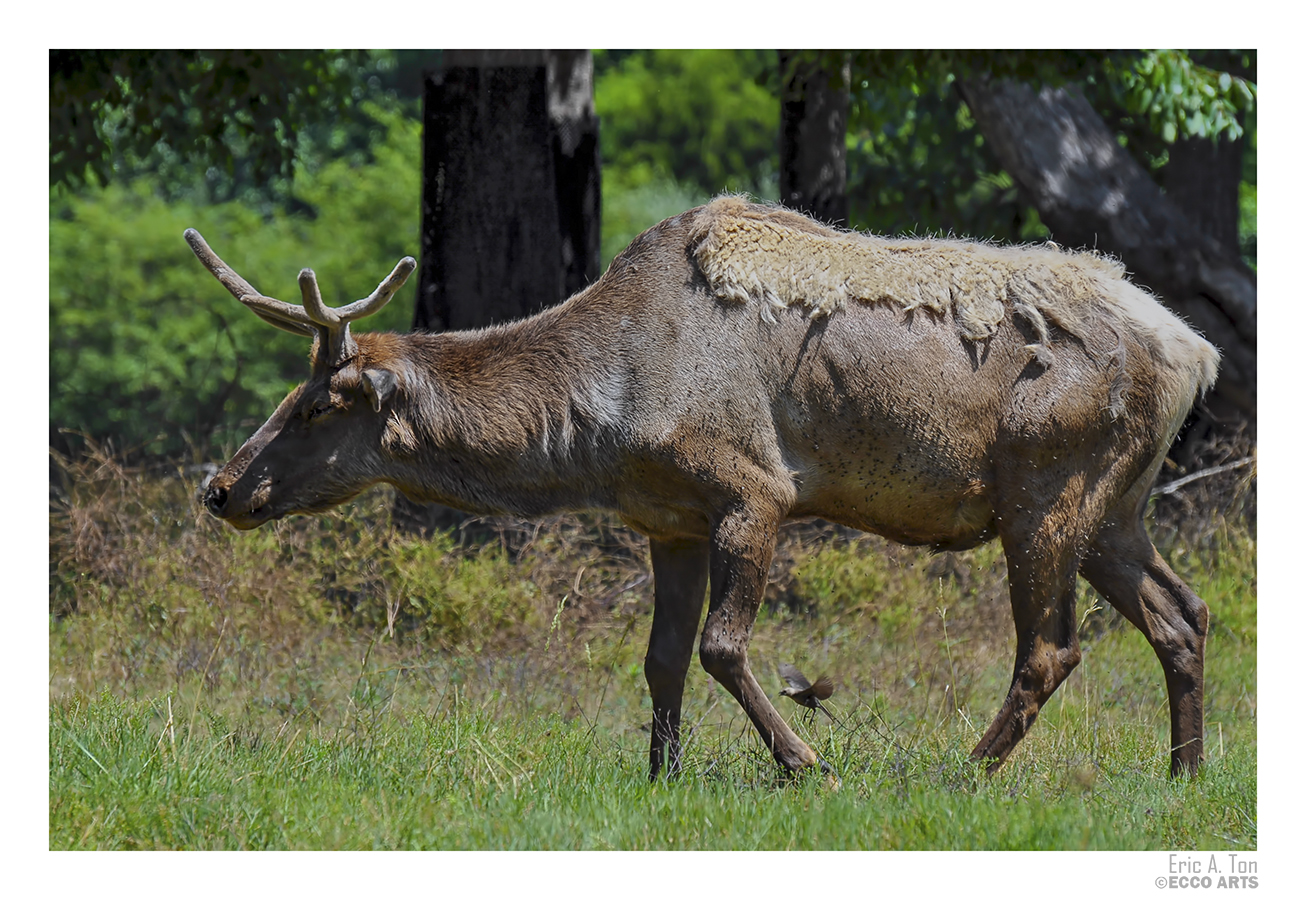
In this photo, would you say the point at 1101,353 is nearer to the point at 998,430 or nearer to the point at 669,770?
the point at 998,430

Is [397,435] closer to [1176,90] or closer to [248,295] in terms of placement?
[248,295]

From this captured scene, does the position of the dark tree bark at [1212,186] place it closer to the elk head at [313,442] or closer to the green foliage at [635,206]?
the elk head at [313,442]

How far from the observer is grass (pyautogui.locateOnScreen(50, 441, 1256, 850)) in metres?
5.35

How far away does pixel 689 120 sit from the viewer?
1312 inches

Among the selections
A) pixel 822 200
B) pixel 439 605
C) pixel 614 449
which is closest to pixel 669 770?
pixel 614 449

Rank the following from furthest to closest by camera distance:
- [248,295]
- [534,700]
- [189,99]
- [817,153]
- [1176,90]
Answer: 1. [817,153]
2. [189,99]
3. [1176,90]
4. [534,700]
5. [248,295]

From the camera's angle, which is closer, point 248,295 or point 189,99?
point 248,295

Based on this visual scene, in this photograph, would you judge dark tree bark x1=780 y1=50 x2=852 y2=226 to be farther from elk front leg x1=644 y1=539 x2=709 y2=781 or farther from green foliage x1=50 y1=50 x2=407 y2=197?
elk front leg x1=644 y1=539 x2=709 y2=781

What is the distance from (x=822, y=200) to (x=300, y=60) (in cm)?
458

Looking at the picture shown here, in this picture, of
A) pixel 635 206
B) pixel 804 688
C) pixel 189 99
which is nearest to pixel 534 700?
pixel 804 688

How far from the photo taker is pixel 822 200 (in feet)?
40.8

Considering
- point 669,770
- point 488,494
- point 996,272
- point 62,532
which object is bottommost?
point 62,532

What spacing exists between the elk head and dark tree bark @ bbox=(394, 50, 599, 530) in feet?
11.3

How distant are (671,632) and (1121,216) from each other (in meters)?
7.56
